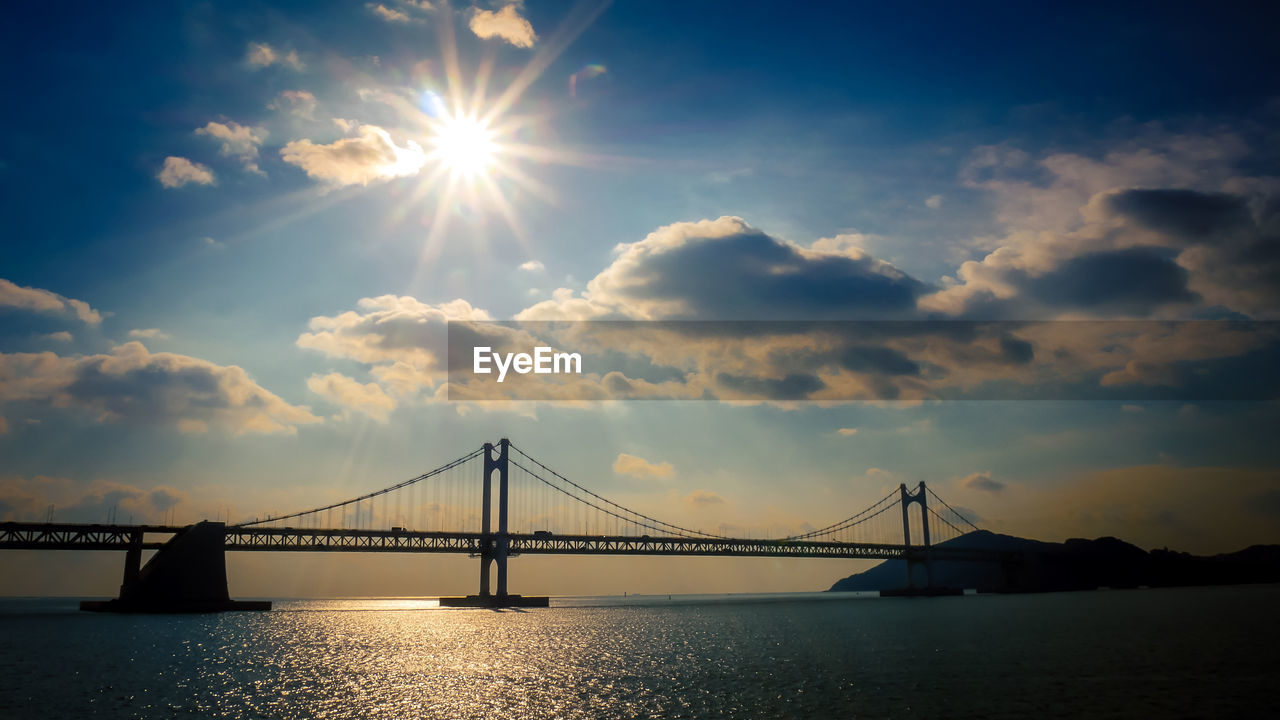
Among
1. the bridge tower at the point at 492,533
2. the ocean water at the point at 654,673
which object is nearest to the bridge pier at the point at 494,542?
the bridge tower at the point at 492,533

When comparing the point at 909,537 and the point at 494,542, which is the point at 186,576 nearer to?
the point at 494,542

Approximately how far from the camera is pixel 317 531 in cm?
9606

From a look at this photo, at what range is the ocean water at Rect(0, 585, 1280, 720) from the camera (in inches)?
1016

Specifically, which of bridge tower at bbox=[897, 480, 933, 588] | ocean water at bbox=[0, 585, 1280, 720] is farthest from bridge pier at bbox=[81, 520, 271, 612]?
bridge tower at bbox=[897, 480, 933, 588]

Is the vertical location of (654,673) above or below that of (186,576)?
below

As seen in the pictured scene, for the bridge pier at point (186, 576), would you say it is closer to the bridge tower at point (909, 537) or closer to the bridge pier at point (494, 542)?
the bridge pier at point (494, 542)

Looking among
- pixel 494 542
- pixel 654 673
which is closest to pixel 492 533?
pixel 494 542

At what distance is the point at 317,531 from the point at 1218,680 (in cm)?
9012

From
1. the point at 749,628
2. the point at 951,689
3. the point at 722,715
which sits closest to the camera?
the point at 722,715

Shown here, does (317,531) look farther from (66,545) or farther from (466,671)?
(466,671)

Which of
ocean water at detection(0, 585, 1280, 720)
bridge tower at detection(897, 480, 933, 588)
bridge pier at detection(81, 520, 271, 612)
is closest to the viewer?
ocean water at detection(0, 585, 1280, 720)

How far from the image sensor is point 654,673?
35.2m

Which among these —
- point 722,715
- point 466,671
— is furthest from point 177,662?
point 722,715

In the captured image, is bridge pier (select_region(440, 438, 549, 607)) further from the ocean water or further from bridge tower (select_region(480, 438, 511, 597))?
the ocean water
